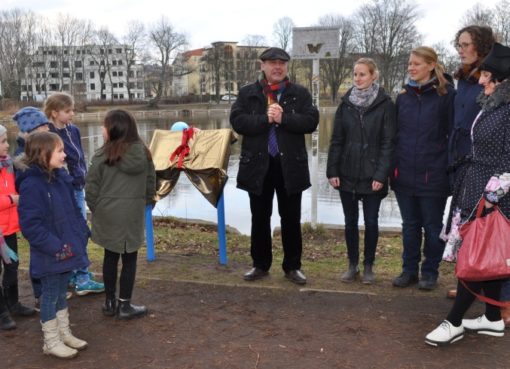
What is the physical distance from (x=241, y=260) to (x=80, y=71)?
4265 inches

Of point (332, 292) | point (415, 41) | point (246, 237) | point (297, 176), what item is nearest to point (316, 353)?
point (332, 292)

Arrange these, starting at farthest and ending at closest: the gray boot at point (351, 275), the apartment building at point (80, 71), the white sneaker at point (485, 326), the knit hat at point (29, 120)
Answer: the apartment building at point (80, 71) → the gray boot at point (351, 275) → the knit hat at point (29, 120) → the white sneaker at point (485, 326)

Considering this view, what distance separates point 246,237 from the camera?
728 centimetres

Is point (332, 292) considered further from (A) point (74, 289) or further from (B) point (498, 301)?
(A) point (74, 289)

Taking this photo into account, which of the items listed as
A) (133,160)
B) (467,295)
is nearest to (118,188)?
(133,160)

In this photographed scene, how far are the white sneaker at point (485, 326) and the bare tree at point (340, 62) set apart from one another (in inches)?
2488

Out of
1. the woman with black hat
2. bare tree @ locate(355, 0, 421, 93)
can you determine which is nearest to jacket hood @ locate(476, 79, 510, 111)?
the woman with black hat

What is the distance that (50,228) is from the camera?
11.3 ft

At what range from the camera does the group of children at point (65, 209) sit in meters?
3.41

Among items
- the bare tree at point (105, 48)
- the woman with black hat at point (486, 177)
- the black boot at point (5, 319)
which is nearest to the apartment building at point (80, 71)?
the bare tree at point (105, 48)

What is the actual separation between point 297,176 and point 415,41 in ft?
198

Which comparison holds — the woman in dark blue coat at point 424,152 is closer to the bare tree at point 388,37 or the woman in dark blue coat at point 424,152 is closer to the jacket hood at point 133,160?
the jacket hood at point 133,160

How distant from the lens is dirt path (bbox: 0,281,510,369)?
11.2ft

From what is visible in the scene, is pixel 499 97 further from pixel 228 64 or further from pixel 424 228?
pixel 228 64
